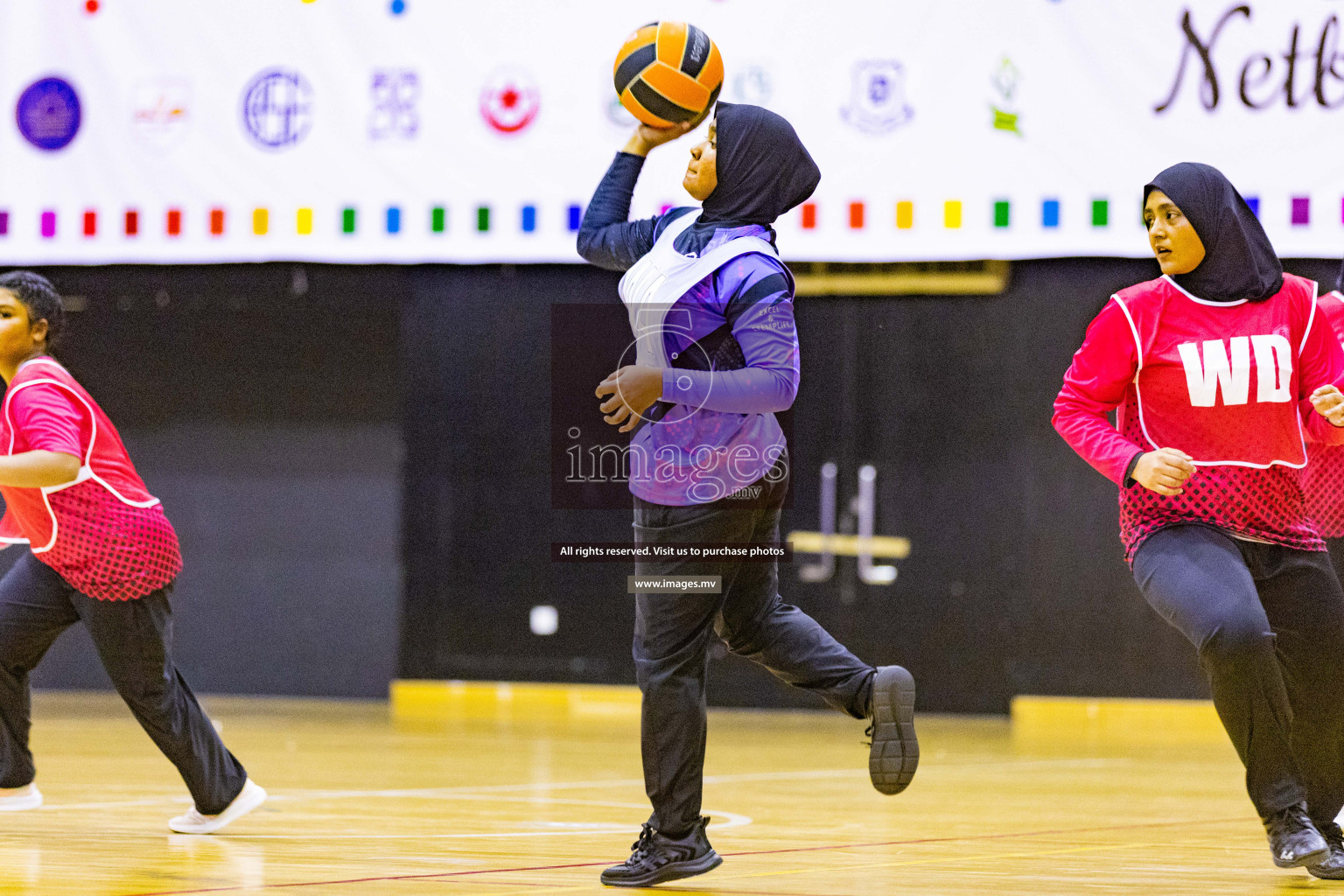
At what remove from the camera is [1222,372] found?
3346 mm

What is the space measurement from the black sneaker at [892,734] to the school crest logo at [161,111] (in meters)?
5.45

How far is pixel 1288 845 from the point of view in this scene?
3.16 meters

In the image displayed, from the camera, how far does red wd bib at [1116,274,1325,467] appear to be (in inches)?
132

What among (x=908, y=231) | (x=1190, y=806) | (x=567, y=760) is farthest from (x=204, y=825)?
(x=908, y=231)

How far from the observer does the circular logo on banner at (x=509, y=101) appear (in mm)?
7363

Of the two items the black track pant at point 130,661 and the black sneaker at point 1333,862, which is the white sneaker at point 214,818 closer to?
the black track pant at point 130,661

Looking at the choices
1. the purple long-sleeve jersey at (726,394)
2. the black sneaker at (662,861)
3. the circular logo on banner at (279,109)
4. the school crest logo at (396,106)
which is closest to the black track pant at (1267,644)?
the purple long-sleeve jersey at (726,394)

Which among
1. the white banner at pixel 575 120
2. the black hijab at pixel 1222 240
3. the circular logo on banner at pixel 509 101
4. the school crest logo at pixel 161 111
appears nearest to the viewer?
the black hijab at pixel 1222 240

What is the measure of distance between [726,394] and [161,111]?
538 centimetres

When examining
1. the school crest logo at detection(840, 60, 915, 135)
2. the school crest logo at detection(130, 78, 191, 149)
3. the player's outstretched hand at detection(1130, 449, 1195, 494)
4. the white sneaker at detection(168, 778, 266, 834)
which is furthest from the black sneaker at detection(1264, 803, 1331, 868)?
the school crest logo at detection(130, 78, 191, 149)

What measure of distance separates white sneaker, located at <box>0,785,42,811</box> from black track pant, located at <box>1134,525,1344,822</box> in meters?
2.86

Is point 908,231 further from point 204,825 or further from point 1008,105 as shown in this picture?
point 204,825

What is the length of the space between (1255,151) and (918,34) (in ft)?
4.96

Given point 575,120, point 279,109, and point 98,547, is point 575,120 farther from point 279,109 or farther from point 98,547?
point 98,547
